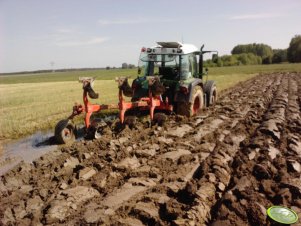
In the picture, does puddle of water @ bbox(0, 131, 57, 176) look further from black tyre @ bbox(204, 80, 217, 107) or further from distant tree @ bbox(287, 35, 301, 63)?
distant tree @ bbox(287, 35, 301, 63)

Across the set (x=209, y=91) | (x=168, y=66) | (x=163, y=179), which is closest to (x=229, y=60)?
(x=209, y=91)

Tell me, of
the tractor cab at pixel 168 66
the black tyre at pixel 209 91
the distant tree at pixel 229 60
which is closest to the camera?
the tractor cab at pixel 168 66

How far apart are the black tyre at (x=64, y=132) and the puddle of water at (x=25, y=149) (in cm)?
22

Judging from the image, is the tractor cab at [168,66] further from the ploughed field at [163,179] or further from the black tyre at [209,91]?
the ploughed field at [163,179]

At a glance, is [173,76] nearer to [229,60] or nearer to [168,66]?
[168,66]

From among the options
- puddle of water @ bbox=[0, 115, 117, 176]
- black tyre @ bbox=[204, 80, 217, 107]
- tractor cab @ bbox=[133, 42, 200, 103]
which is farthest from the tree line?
puddle of water @ bbox=[0, 115, 117, 176]

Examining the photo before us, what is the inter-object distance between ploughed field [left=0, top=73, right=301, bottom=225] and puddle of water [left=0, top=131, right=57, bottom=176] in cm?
94

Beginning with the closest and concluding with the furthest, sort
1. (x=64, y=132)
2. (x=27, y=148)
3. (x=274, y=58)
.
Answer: (x=64, y=132) → (x=27, y=148) → (x=274, y=58)

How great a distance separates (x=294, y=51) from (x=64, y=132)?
75.0 m

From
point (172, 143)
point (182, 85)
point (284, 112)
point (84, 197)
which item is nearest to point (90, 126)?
point (172, 143)

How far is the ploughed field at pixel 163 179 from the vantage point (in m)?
3.76

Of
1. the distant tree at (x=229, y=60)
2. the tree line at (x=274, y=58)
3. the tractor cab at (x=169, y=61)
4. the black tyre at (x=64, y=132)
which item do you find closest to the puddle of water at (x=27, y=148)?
the black tyre at (x=64, y=132)

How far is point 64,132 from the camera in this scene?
7.58m

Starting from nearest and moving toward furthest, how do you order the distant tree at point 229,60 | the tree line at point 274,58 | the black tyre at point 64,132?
the black tyre at point 64,132, the tree line at point 274,58, the distant tree at point 229,60
